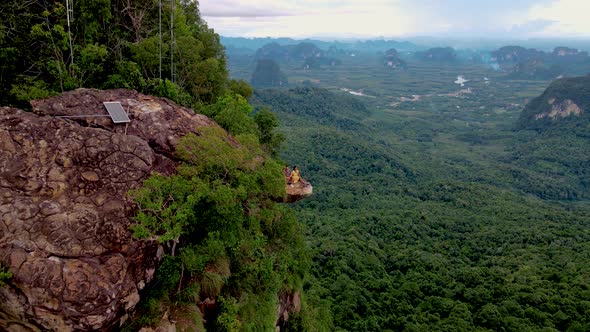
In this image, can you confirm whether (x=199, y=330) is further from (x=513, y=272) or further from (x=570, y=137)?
(x=570, y=137)

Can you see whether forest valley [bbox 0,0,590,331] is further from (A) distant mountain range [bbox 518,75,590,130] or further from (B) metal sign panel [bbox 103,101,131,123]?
(A) distant mountain range [bbox 518,75,590,130]

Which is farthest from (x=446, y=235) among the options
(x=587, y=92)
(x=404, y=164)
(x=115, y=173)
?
(x=587, y=92)

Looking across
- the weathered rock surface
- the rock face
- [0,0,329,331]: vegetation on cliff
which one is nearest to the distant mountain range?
the weathered rock surface

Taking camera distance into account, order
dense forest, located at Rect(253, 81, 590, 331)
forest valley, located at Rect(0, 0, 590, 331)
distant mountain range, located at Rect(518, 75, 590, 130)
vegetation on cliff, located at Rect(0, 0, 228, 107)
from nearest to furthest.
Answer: forest valley, located at Rect(0, 0, 590, 331) < vegetation on cliff, located at Rect(0, 0, 228, 107) < dense forest, located at Rect(253, 81, 590, 331) < distant mountain range, located at Rect(518, 75, 590, 130)

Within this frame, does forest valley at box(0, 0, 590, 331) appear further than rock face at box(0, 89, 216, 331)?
Yes

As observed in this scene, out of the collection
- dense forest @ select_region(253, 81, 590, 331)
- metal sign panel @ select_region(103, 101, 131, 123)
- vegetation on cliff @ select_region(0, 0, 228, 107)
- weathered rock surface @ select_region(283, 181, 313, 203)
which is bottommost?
dense forest @ select_region(253, 81, 590, 331)

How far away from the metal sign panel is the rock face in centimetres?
126

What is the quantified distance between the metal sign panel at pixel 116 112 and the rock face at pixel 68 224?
4.13 ft

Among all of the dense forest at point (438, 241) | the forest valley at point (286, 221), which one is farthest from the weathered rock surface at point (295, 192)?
the dense forest at point (438, 241)

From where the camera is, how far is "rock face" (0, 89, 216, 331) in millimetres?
10250

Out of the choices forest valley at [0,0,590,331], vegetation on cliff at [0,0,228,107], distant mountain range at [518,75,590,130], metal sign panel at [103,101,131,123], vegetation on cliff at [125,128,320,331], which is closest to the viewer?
vegetation on cliff at [125,128,320,331]

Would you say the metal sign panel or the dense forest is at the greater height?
the metal sign panel

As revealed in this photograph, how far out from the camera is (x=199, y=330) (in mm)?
12969

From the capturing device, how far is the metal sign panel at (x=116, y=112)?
49.2ft
